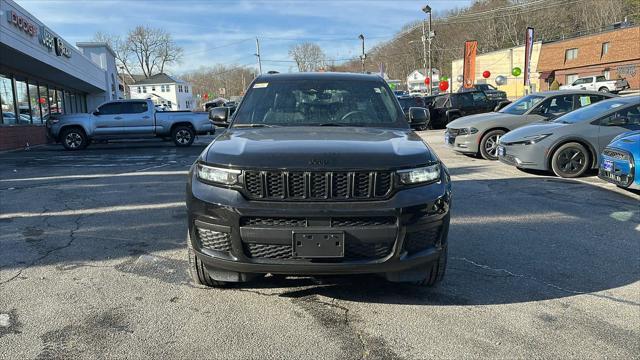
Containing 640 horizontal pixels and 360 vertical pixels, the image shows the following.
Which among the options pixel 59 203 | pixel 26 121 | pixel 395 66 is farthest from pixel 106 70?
pixel 395 66

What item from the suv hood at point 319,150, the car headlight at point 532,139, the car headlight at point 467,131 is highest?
the suv hood at point 319,150

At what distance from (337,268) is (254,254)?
0.55 metres

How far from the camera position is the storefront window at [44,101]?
23.3 meters

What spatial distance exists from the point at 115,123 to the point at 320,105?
15.5 meters

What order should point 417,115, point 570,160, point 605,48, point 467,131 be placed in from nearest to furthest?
point 417,115 < point 570,160 < point 467,131 < point 605,48

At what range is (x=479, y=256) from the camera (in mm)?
4668

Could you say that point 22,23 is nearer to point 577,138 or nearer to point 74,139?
point 74,139

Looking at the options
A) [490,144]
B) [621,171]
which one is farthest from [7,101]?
[621,171]

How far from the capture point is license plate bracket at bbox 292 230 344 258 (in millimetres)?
3055

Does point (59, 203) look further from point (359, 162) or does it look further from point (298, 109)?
point (359, 162)

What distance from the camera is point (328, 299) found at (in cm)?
367

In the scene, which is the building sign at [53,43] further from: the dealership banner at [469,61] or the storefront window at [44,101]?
the dealership banner at [469,61]

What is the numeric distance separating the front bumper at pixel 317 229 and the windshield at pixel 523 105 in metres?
9.52

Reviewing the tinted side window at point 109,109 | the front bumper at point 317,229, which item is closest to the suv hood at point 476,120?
the front bumper at point 317,229
